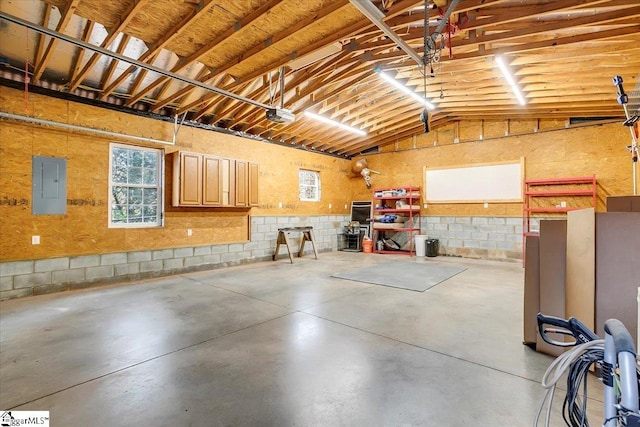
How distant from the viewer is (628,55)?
4230 mm

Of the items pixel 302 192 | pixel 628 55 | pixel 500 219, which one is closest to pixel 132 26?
pixel 302 192

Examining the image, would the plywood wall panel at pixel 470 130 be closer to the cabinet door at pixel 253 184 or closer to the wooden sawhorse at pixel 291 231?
the wooden sawhorse at pixel 291 231

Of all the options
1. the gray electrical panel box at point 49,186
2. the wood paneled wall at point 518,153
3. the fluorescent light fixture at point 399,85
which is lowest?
the gray electrical panel box at point 49,186

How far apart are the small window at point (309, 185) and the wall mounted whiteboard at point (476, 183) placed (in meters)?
3.25

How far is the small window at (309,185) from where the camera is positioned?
351 inches

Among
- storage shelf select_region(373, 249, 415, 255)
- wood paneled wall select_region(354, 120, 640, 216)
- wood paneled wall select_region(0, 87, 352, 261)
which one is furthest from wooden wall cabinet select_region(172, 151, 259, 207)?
wood paneled wall select_region(354, 120, 640, 216)

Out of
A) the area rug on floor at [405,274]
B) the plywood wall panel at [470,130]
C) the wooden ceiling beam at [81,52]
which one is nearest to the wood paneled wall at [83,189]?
the wooden ceiling beam at [81,52]

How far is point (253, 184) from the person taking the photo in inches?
272

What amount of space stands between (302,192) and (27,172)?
590 cm

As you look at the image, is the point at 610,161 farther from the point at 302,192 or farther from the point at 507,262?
the point at 302,192

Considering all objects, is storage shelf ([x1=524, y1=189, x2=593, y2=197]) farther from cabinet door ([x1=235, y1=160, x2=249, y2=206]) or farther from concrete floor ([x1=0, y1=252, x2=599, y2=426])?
cabinet door ([x1=235, y1=160, x2=249, y2=206])

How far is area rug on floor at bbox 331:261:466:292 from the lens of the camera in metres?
5.00

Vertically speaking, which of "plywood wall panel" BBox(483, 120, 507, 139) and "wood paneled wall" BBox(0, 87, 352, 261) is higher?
"plywood wall panel" BBox(483, 120, 507, 139)

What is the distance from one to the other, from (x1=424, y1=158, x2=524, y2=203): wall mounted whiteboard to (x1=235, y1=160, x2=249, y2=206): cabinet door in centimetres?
518
